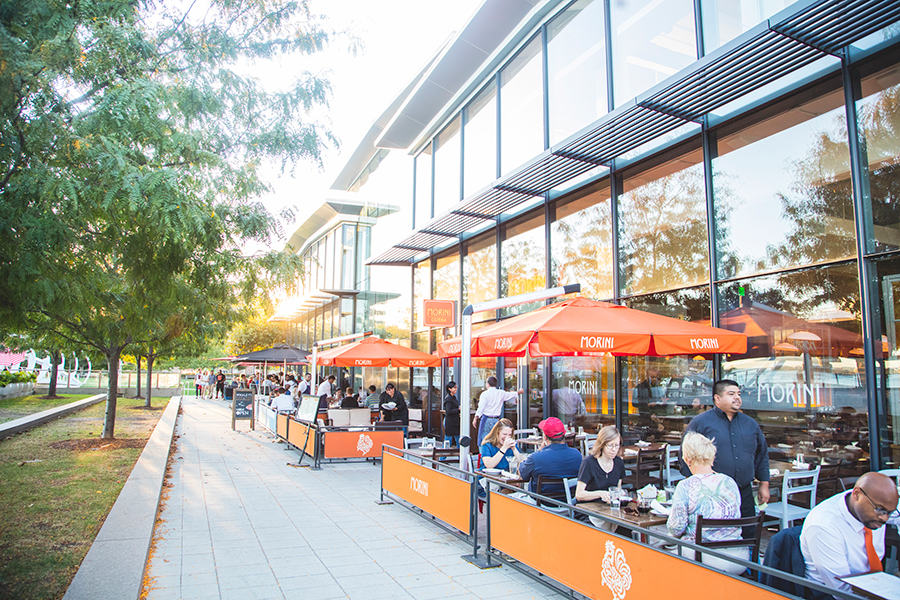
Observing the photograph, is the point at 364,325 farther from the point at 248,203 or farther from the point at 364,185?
the point at 248,203

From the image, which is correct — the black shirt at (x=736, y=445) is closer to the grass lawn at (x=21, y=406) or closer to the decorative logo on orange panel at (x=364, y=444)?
the decorative logo on orange panel at (x=364, y=444)

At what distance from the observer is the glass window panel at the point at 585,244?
34.9 ft

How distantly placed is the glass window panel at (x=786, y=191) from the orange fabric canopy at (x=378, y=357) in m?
7.08

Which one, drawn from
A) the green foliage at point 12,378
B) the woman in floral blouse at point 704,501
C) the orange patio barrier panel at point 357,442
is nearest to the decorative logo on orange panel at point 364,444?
the orange patio barrier panel at point 357,442

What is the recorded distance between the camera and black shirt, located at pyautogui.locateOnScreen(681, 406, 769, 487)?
504 cm

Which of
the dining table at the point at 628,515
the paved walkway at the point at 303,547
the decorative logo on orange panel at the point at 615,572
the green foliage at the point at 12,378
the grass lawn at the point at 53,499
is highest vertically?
the green foliage at the point at 12,378

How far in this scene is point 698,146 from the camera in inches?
352

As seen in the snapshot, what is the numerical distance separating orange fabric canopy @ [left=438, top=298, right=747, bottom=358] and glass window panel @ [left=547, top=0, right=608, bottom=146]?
188 inches

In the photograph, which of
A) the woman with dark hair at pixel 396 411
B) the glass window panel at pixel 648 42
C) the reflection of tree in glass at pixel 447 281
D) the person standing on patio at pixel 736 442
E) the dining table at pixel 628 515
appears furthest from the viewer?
the reflection of tree in glass at pixel 447 281

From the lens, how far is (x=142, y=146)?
20.4 feet

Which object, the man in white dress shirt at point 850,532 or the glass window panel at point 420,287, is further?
the glass window panel at point 420,287

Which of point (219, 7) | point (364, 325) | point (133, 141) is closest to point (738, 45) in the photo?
point (219, 7)

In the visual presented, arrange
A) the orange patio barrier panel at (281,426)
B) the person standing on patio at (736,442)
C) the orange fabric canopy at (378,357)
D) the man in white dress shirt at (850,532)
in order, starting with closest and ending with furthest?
the man in white dress shirt at (850,532)
the person standing on patio at (736,442)
the orange fabric canopy at (378,357)
the orange patio barrier panel at (281,426)

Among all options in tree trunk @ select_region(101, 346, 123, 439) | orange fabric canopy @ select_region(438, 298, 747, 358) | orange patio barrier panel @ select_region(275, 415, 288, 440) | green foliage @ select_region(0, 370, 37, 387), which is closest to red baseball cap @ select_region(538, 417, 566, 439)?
orange fabric canopy @ select_region(438, 298, 747, 358)
